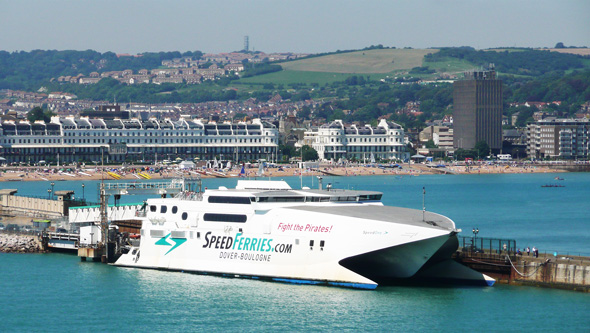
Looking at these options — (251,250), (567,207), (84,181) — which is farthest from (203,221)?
(84,181)

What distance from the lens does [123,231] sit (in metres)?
52.1

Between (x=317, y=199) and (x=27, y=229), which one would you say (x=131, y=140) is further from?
(x=317, y=199)

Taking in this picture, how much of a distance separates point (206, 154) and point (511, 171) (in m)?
48.7

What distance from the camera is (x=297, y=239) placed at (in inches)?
1598

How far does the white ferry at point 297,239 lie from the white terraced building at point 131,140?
119 m

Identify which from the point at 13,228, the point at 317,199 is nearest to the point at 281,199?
the point at 317,199

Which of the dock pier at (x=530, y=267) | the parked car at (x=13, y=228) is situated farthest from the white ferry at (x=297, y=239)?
the parked car at (x=13, y=228)

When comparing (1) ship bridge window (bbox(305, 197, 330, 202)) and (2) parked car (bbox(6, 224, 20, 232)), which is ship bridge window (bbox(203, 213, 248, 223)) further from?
(2) parked car (bbox(6, 224, 20, 232))

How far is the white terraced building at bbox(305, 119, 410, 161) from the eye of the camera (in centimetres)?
18700

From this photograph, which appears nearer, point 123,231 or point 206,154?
point 123,231

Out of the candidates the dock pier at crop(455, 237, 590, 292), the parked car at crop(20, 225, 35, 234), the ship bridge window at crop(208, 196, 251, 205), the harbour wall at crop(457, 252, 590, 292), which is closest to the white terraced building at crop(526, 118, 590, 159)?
the parked car at crop(20, 225, 35, 234)

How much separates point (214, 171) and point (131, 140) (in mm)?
29927

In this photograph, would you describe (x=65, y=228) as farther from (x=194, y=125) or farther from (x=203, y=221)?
(x=194, y=125)

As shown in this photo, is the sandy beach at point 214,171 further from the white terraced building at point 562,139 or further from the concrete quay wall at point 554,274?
the concrete quay wall at point 554,274
